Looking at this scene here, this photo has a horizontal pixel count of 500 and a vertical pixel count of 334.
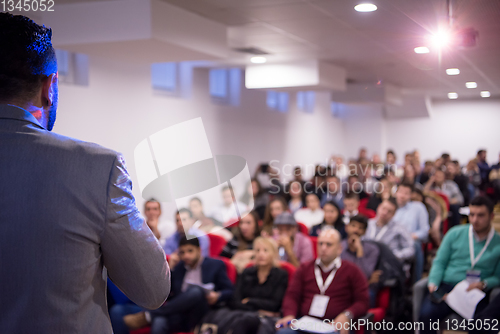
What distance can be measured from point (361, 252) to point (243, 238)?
116cm

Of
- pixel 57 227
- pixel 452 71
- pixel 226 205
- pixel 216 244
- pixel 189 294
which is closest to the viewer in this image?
pixel 57 227

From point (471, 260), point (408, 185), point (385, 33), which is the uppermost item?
point (385, 33)

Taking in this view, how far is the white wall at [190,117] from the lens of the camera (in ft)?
7.48

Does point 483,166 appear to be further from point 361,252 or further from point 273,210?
point 273,210

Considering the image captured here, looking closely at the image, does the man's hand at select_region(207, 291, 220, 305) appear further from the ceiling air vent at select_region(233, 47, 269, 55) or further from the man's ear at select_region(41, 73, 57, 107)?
the man's ear at select_region(41, 73, 57, 107)

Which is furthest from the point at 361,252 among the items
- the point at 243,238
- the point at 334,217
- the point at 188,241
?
the point at 188,241

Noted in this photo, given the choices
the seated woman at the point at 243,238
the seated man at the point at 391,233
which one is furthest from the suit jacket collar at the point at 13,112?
the seated man at the point at 391,233

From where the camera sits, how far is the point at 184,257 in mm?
3492

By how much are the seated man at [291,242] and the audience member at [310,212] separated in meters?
0.89

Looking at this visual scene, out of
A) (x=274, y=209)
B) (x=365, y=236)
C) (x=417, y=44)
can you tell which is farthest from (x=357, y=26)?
(x=274, y=209)

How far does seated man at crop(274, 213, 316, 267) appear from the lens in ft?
14.6

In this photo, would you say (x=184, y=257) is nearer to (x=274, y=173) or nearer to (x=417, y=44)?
(x=274, y=173)

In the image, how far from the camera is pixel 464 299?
8.32ft

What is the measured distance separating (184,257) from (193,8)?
1.66m
